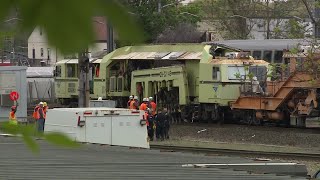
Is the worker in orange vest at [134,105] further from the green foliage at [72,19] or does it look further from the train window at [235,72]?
the green foliage at [72,19]

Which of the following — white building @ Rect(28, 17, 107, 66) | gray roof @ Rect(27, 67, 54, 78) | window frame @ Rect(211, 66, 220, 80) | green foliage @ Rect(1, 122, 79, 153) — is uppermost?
gray roof @ Rect(27, 67, 54, 78)

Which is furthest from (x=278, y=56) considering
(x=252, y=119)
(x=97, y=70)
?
(x=97, y=70)

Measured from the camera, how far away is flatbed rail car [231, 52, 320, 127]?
29484mm

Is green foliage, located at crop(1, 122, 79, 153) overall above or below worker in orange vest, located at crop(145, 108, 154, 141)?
above

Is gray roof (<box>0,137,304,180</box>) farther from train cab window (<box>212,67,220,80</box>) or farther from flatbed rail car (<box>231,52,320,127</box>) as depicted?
train cab window (<box>212,67,220,80</box>)

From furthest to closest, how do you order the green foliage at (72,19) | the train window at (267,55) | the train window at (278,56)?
the train window at (267,55) < the train window at (278,56) < the green foliage at (72,19)

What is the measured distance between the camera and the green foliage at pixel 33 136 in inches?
62.7

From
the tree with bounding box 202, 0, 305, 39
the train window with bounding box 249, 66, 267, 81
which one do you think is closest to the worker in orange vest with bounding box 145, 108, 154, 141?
the train window with bounding box 249, 66, 267, 81

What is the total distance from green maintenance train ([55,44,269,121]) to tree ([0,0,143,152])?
29097 mm

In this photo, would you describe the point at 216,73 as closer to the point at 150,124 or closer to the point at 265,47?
the point at 150,124

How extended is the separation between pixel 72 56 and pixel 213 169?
29.9ft

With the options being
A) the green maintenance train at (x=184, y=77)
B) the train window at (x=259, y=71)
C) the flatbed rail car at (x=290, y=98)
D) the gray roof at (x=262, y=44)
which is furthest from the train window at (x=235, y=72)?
the gray roof at (x=262, y=44)

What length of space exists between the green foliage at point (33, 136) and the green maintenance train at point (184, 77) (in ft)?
94.1

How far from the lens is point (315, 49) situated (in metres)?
28.3
